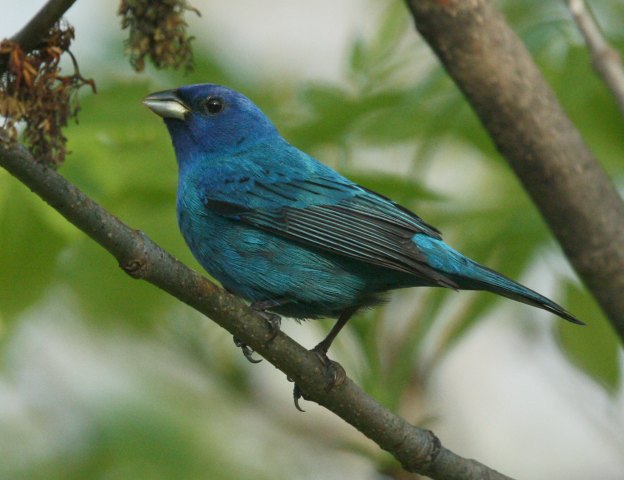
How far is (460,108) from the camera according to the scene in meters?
5.66

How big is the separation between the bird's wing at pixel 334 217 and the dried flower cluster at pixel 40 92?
2.15 metres

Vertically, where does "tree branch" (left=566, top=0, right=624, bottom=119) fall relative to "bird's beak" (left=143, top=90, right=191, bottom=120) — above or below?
above

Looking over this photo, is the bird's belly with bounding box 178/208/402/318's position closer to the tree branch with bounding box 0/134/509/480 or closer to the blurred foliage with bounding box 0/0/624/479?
the blurred foliage with bounding box 0/0/624/479

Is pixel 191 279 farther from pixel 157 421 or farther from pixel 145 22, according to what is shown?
pixel 157 421

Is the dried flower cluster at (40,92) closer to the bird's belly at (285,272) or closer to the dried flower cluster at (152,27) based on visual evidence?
the dried flower cluster at (152,27)

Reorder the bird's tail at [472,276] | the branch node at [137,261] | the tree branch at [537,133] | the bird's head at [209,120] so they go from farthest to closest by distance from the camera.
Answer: the bird's head at [209,120]
the tree branch at [537,133]
the bird's tail at [472,276]
the branch node at [137,261]

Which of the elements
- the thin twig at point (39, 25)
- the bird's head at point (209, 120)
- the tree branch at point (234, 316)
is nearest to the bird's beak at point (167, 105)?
the bird's head at point (209, 120)

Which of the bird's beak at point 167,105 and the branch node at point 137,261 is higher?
the bird's beak at point 167,105

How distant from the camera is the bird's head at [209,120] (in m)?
6.22

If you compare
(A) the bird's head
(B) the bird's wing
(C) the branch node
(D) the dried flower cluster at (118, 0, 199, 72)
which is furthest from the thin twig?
(A) the bird's head

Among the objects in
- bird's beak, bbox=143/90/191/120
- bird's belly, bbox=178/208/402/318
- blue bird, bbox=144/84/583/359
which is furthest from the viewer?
bird's beak, bbox=143/90/191/120

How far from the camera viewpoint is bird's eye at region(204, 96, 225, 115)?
653cm

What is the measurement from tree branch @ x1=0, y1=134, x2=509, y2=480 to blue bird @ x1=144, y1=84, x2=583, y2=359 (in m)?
0.78

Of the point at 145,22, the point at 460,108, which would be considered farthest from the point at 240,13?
the point at 145,22
